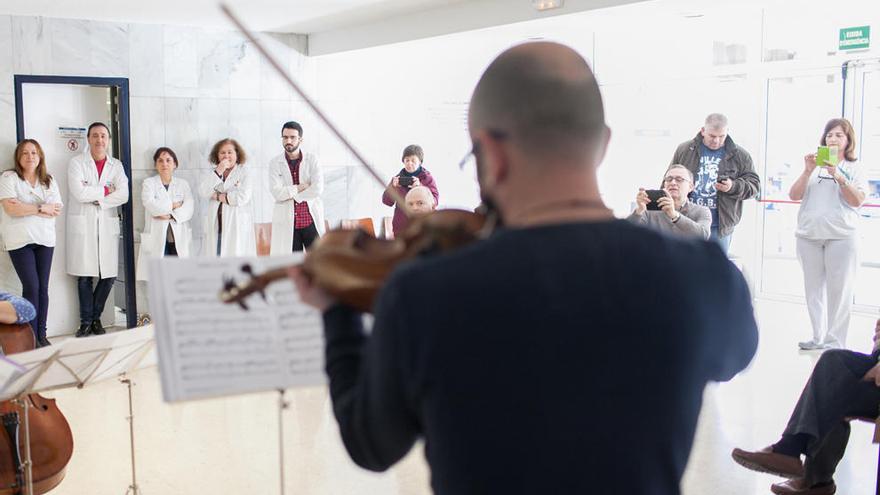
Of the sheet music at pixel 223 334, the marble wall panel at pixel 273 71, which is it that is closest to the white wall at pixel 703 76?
the marble wall panel at pixel 273 71

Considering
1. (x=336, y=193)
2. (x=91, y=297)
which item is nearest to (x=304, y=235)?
(x=336, y=193)

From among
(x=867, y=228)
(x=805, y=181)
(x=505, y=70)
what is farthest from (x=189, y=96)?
(x=505, y=70)

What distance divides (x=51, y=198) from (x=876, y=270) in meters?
6.68

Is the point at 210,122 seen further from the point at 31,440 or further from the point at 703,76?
the point at 31,440

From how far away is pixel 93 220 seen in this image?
24.3 feet

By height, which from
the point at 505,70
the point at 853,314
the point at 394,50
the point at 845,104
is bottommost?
the point at 853,314

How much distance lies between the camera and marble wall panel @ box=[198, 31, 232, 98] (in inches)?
328

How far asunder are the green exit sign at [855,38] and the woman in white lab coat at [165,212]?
568 cm

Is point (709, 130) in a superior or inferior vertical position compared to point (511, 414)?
superior

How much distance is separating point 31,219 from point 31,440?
162 inches

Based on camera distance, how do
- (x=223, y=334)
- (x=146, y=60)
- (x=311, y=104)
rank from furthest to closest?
(x=146, y=60)
(x=311, y=104)
(x=223, y=334)

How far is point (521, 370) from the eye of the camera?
0.97 metres

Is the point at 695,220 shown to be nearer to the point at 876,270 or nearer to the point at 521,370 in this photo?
the point at 876,270

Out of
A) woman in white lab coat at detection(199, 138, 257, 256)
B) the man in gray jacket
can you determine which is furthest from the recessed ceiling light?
woman in white lab coat at detection(199, 138, 257, 256)
